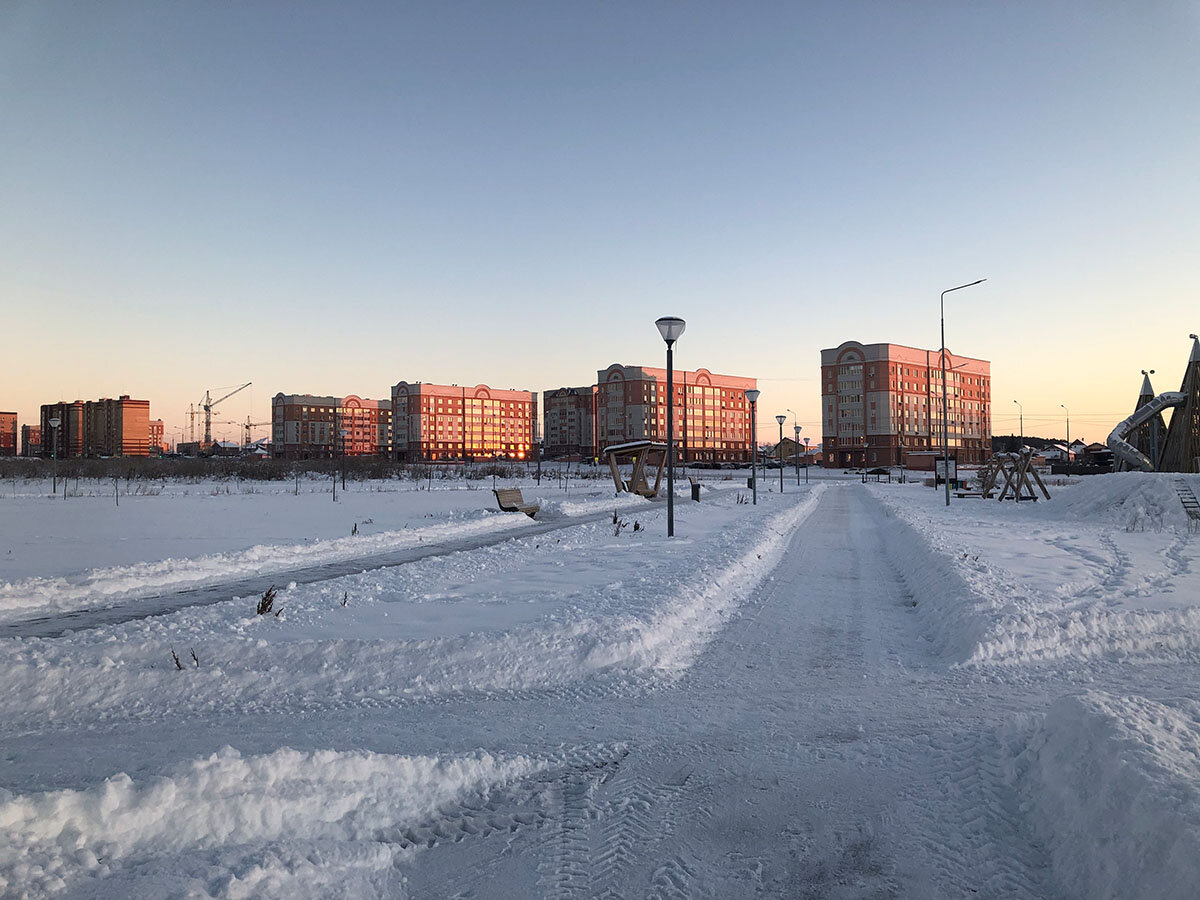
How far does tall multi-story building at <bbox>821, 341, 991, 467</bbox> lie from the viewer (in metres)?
95.5

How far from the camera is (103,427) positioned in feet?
541

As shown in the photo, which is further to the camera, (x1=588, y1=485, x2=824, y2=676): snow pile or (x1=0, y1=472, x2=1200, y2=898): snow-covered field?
(x1=588, y1=485, x2=824, y2=676): snow pile

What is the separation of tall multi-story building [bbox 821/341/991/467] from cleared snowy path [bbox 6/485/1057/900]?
93859 millimetres

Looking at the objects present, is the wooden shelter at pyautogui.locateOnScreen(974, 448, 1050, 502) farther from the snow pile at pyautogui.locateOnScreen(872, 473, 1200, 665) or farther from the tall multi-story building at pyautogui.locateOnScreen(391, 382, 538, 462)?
the tall multi-story building at pyautogui.locateOnScreen(391, 382, 538, 462)

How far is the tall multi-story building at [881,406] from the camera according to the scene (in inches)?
3760

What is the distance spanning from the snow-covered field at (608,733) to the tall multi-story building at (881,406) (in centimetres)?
8954

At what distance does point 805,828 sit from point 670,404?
1335cm

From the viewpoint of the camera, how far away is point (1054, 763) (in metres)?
3.87

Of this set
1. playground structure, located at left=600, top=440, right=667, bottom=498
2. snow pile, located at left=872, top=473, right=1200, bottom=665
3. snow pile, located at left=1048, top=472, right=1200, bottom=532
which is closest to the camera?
snow pile, located at left=872, top=473, right=1200, bottom=665

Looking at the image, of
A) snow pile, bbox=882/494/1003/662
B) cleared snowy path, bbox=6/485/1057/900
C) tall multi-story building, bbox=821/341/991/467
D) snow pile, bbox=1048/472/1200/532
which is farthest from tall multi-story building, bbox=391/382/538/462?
cleared snowy path, bbox=6/485/1057/900

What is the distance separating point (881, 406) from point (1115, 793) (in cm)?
9868

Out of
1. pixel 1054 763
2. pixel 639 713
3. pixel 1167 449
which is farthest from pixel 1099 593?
pixel 1167 449

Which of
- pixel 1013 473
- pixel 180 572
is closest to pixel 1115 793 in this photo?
pixel 180 572

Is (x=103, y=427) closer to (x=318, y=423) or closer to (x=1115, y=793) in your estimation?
(x=318, y=423)
